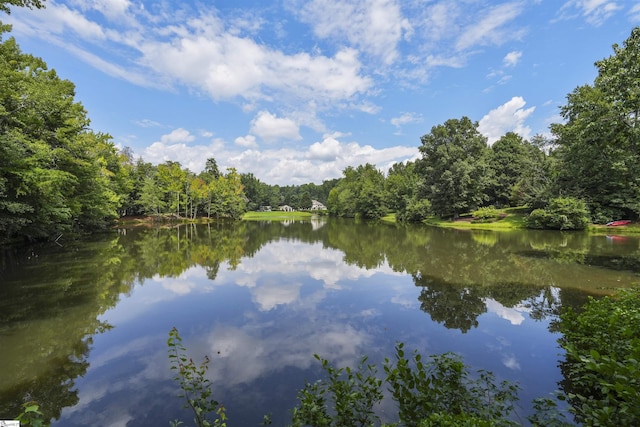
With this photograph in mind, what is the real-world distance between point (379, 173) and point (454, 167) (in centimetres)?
3866

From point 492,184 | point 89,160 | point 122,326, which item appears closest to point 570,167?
point 492,184

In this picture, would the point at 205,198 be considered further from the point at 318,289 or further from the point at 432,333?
the point at 432,333

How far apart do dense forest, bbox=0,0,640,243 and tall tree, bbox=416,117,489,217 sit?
149 millimetres

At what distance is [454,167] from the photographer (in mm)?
40562

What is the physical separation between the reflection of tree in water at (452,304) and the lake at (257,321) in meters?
0.06

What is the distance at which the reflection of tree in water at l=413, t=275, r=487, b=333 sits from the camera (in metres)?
8.09

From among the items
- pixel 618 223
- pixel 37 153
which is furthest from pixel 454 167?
pixel 37 153

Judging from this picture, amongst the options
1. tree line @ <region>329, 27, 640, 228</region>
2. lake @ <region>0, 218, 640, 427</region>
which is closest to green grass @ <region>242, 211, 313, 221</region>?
tree line @ <region>329, 27, 640, 228</region>

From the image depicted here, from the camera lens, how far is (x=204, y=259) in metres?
17.8

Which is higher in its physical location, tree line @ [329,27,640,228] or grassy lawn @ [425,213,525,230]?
tree line @ [329,27,640,228]

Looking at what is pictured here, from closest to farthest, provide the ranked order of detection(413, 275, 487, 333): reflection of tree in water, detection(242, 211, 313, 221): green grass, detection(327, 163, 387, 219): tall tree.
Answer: detection(413, 275, 487, 333): reflection of tree in water → detection(327, 163, 387, 219): tall tree → detection(242, 211, 313, 221): green grass

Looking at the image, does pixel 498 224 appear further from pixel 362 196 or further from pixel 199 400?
pixel 199 400

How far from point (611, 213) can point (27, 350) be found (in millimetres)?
40619

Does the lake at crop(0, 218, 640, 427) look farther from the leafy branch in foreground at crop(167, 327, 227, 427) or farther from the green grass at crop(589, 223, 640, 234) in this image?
the green grass at crop(589, 223, 640, 234)
